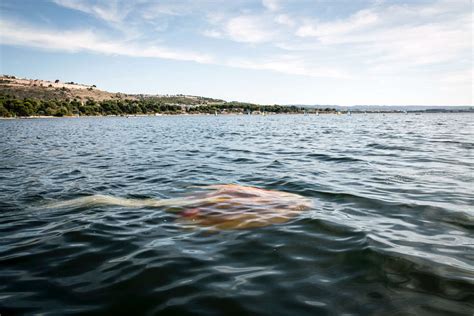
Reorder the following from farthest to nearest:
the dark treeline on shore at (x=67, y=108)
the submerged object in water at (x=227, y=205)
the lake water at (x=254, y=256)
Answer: the dark treeline on shore at (x=67, y=108) → the submerged object in water at (x=227, y=205) → the lake water at (x=254, y=256)

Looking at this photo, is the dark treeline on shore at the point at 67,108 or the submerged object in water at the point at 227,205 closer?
the submerged object in water at the point at 227,205

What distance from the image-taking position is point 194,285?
4.17m

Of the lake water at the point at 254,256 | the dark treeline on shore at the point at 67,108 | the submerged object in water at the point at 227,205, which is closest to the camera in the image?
the lake water at the point at 254,256

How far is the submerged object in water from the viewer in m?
6.80

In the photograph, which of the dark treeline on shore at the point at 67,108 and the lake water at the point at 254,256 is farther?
the dark treeline on shore at the point at 67,108

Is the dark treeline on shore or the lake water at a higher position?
the dark treeline on shore

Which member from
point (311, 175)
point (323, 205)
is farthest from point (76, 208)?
point (311, 175)

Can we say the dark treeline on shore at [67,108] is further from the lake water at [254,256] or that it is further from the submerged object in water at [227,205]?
the lake water at [254,256]

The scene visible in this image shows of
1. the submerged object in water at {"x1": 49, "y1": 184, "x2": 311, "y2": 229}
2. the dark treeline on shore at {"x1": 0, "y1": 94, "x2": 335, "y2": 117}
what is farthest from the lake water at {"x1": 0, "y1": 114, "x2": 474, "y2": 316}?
the dark treeline on shore at {"x1": 0, "y1": 94, "x2": 335, "y2": 117}

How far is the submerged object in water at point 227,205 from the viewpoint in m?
6.80

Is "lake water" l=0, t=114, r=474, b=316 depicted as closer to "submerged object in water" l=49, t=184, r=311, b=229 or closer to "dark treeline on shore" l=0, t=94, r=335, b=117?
"submerged object in water" l=49, t=184, r=311, b=229

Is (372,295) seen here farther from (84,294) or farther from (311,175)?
(311,175)

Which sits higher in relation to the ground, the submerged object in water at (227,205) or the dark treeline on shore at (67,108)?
the dark treeline on shore at (67,108)

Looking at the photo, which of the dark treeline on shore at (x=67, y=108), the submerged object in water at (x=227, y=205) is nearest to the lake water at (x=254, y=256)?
the submerged object in water at (x=227, y=205)
